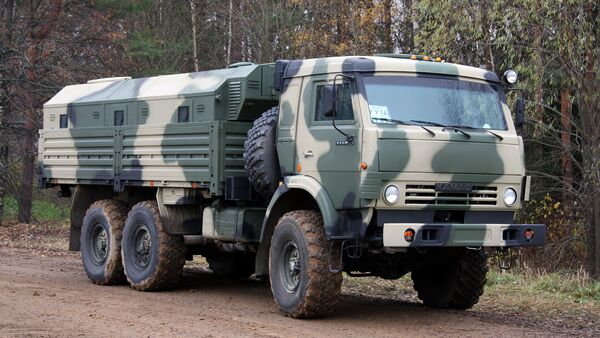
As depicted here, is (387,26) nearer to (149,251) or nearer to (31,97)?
(31,97)

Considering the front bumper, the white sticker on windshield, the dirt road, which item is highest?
the white sticker on windshield

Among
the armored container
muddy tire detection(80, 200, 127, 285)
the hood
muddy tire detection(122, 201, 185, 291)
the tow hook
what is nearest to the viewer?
the hood

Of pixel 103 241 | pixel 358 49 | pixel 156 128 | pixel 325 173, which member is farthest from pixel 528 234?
pixel 358 49

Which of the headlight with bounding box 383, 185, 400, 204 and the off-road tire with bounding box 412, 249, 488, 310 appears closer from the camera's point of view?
the headlight with bounding box 383, 185, 400, 204

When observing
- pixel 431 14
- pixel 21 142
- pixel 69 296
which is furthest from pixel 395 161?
pixel 21 142

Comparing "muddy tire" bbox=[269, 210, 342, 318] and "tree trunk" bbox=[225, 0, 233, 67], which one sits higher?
"tree trunk" bbox=[225, 0, 233, 67]

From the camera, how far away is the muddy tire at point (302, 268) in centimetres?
1017

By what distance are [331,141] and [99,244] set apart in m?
5.32

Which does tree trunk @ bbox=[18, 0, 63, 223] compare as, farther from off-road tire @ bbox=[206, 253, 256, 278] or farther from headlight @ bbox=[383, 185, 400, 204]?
headlight @ bbox=[383, 185, 400, 204]

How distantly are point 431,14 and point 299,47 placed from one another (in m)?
9.92

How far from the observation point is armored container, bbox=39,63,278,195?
39.0ft

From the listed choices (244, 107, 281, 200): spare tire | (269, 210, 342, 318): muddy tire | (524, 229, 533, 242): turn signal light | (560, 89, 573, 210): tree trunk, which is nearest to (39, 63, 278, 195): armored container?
(244, 107, 281, 200): spare tire

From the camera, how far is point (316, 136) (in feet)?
34.7

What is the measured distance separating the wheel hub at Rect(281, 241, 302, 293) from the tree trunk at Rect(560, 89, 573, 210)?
8.86 meters
